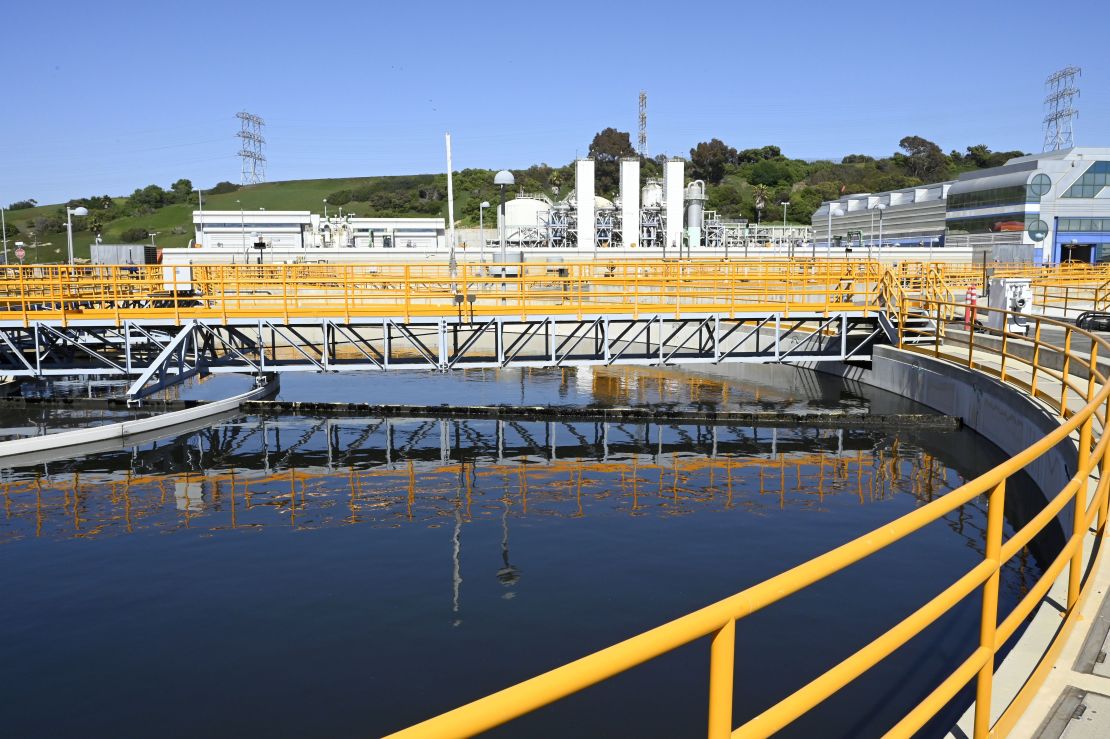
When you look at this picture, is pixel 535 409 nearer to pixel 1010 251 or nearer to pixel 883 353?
pixel 883 353

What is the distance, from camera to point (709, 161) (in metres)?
153

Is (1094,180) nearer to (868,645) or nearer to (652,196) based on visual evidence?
(652,196)

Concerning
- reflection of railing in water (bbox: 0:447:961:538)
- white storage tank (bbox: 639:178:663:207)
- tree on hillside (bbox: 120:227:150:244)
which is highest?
tree on hillside (bbox: 120:227:150:244)

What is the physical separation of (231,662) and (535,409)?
13.4m

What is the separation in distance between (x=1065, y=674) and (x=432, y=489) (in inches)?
451

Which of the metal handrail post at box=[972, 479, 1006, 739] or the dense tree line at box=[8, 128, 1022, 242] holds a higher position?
the dense tree line at box=[8, 128, 1022, 242]

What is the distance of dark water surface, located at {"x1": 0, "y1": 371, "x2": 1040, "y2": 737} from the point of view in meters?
7.08

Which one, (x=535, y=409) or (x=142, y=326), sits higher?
(x=142, y=326)

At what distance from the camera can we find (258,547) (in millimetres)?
11305

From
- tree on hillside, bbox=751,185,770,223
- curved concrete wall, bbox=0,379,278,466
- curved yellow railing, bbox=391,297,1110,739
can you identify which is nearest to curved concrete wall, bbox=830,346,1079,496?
curved yellow railing, bbox=391,297,1110,739

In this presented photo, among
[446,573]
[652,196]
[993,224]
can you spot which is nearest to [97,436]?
[446,573]

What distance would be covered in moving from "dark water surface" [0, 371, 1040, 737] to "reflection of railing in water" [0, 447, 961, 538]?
7 cm

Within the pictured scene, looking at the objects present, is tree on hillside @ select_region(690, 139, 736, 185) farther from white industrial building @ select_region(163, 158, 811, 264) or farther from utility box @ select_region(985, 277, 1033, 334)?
utility box @ select_region(985, 277, 1033, 334)

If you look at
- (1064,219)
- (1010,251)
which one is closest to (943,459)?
(1010,251)
